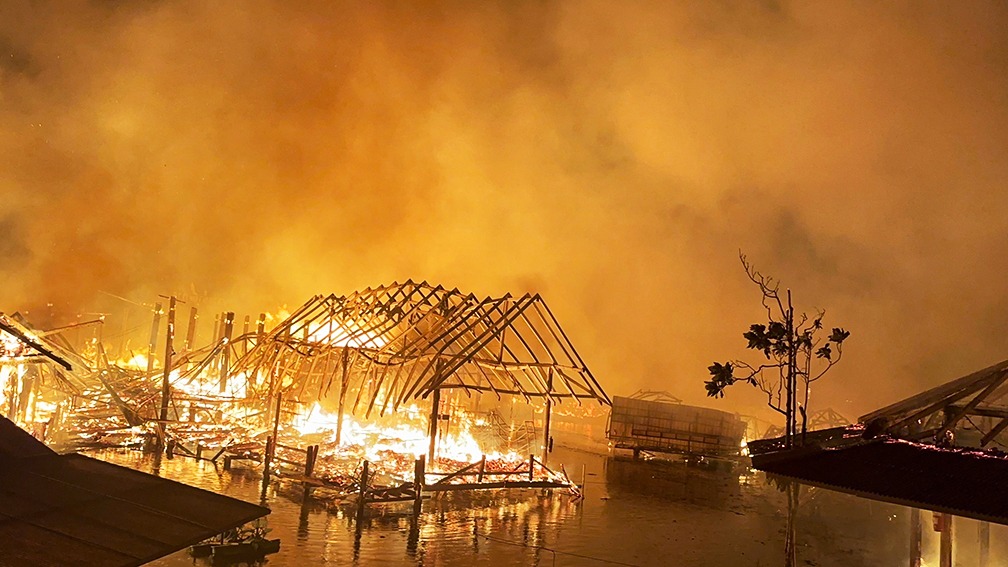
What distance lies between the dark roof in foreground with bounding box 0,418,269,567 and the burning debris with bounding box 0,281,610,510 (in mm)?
11420

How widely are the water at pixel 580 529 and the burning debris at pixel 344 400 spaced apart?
31.9 inches

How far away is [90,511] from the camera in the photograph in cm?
481

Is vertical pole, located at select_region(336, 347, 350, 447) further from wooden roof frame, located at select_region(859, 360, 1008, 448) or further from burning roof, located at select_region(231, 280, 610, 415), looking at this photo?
wooden roof frame, located at select_region(859, 360, 1008, 448)

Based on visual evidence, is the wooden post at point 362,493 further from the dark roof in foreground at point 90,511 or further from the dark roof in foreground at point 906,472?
the dark roof in foreground at point 90,511

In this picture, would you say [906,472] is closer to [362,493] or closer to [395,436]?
[362,493]

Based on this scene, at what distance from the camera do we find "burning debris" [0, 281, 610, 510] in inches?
752

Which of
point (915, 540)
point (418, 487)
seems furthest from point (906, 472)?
point (418, 487)

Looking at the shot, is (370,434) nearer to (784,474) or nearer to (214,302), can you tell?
(784,474)

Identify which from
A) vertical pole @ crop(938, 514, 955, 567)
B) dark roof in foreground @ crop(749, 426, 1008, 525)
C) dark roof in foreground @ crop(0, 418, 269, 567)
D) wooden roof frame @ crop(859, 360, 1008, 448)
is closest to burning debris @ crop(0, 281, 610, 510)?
dark roof in foreground @ crop(749, 426, 1008, 525)

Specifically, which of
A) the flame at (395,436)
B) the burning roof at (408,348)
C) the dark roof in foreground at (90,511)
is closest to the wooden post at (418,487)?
the burning roof at (408,348)

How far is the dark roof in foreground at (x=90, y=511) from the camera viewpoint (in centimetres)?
427

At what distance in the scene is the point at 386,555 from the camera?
41.3 ft

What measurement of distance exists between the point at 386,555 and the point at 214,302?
46723 mm

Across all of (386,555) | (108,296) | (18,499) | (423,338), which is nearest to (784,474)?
(386,555)
